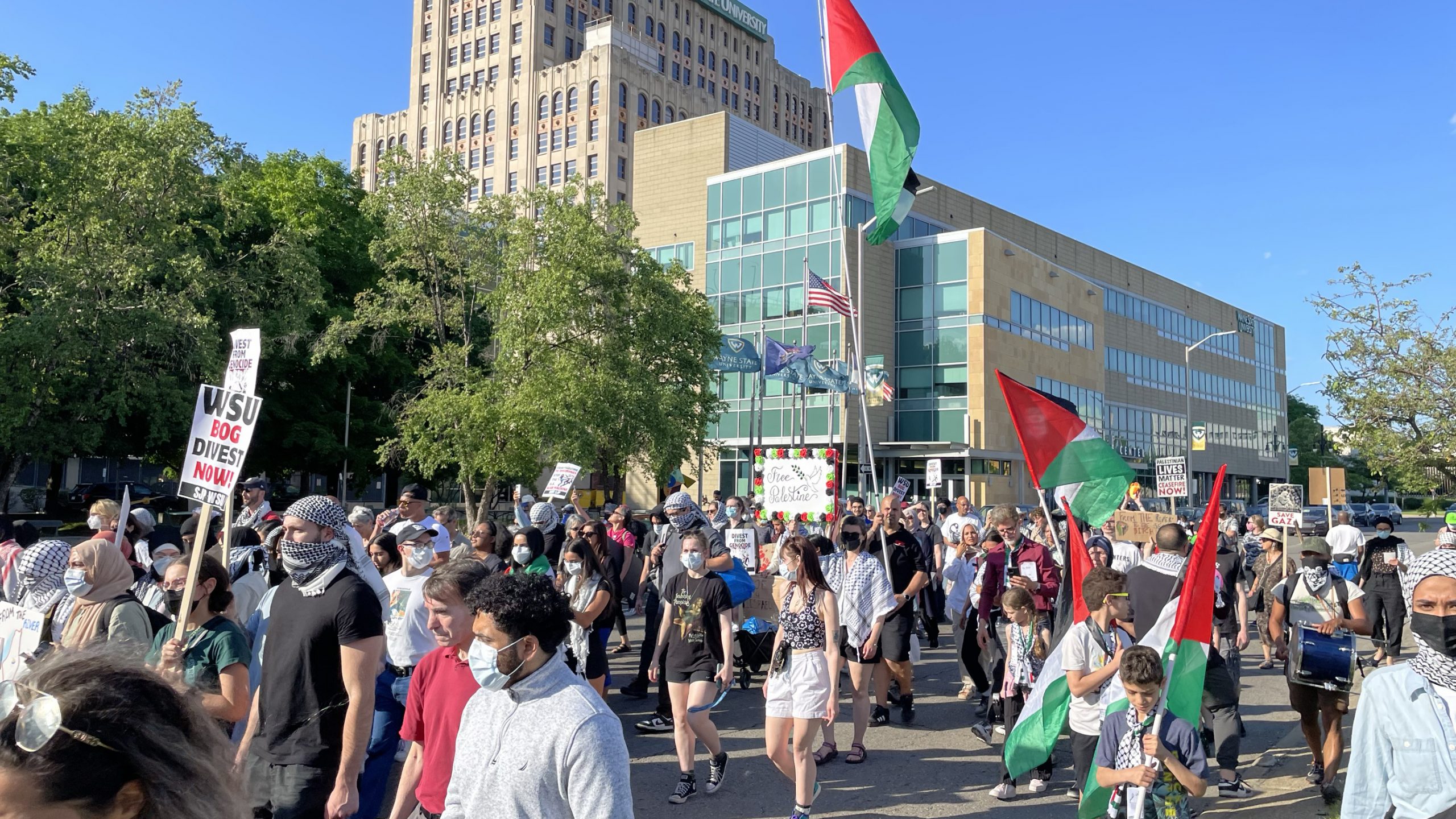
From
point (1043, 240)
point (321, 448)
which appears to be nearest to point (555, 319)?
point (321, 448)

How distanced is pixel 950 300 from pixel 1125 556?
37850mm

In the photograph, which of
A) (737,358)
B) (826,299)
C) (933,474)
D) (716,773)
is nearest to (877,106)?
(716,773)

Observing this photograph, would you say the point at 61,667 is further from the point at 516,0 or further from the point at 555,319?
the point at 516,0

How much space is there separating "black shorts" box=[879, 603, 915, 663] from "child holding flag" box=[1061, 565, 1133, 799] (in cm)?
298

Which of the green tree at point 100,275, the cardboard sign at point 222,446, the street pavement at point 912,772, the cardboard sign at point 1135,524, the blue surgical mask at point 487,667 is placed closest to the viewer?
the blue surgical mask at point 487,667

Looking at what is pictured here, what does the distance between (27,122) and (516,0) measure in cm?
5979

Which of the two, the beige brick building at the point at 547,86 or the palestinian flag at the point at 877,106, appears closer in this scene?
the palestinian flag at the point at 877,106

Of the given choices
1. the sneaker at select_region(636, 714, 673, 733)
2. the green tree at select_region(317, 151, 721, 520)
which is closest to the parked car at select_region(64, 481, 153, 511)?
the green tree at select_region(317, 151, 721, 520)

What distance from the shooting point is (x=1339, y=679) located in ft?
22.6

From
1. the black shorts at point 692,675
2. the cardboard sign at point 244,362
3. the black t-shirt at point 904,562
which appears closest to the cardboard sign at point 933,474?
the black t-shirt at point 904,562

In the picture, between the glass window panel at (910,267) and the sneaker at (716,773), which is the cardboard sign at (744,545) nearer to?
the sneaker at (716,773)

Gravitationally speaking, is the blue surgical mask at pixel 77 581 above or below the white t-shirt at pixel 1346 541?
above

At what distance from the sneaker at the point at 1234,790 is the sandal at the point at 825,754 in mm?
2737

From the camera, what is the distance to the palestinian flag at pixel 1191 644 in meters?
5.11
